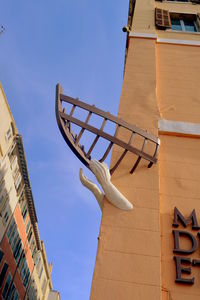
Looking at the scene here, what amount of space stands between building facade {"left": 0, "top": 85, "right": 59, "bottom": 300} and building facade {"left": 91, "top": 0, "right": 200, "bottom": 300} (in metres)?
17.3

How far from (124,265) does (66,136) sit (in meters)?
2.04

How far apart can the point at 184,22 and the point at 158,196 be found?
8251 mm

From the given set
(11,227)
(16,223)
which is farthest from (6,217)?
(16,223)

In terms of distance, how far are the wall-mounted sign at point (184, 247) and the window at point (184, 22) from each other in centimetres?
758

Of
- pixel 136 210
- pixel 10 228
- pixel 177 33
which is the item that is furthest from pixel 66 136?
pixel 10 228

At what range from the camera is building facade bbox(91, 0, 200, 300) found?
3.32 m

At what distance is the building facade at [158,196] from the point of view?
332cm

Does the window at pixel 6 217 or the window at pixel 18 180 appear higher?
the window at pixel 18 180

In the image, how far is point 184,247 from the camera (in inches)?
146

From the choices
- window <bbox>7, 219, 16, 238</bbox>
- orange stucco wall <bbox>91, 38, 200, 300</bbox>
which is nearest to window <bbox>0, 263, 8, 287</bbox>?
window <bbox>7, 219, 16, 238</bbox>

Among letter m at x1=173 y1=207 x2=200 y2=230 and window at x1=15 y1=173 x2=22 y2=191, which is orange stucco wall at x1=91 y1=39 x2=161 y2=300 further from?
window at x1=15 y1=173 x2=22 y2=191

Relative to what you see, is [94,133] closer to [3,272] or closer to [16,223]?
[3,272]

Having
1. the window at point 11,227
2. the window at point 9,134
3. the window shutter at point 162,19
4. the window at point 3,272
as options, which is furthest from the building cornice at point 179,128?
the window at point 11,227

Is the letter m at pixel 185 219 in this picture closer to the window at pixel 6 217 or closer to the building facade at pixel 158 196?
the building facade at pixel 158 196
